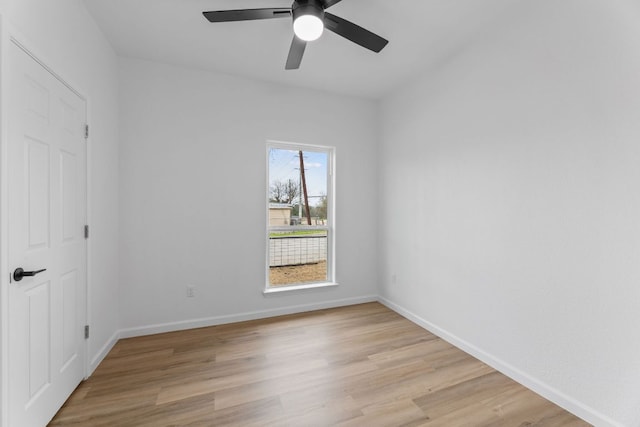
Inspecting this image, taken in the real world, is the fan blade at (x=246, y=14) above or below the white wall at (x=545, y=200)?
above

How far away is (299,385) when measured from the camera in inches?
80.0

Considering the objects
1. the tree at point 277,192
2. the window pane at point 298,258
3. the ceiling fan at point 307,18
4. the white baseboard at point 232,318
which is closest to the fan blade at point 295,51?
the ceiling fan at point 307,18

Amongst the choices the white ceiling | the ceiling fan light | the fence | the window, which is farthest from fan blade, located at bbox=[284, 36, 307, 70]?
the fence

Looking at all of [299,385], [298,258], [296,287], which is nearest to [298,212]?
[298,258]

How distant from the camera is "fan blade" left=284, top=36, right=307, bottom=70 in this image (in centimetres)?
200

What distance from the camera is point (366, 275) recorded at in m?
3.81

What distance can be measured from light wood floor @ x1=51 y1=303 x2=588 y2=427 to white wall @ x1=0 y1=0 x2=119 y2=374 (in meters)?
0.49

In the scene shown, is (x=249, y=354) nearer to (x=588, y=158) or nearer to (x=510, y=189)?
(x=510, y=189)

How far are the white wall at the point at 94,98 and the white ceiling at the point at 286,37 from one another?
0.86 ft

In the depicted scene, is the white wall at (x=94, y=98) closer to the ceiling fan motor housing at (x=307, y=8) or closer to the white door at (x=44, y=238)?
the white door at (x=44, y=238)

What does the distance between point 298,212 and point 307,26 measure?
216 cm

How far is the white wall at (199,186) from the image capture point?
2779mm

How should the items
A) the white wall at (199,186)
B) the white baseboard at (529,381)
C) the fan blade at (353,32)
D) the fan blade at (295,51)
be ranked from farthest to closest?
the white wall at (199,186) → the fan blade at (295,51) → the fan blade at (353,32) → the white baseboard at (529,381)

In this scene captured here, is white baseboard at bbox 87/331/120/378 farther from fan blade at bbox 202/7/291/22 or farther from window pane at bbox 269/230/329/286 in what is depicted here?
fan blade at bbox 202/7/291/22
